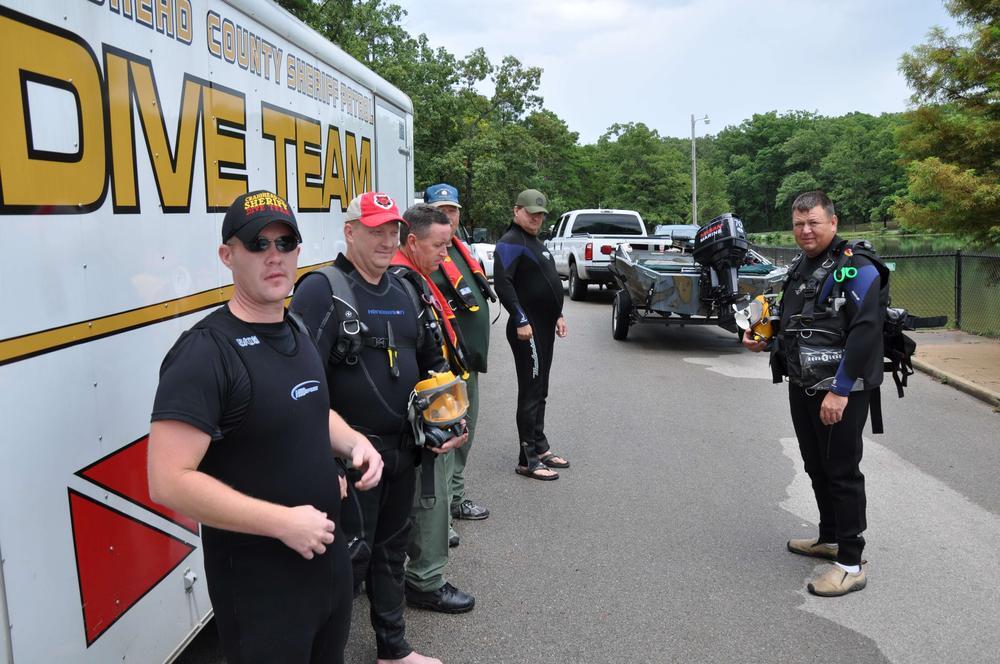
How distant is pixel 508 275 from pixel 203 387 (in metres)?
3.96

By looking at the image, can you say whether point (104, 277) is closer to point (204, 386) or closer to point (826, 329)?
point (204, 386)

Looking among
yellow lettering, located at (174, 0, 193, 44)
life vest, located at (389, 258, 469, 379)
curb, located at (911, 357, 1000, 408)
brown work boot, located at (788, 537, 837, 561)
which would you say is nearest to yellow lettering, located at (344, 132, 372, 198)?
life vest, located at (389, 258, 469, 379)

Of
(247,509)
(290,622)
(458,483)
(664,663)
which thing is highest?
(247,509)

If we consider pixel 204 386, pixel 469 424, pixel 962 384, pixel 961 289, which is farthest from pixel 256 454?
pixel 961 289

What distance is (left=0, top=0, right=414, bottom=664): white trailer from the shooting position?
73.7 inches

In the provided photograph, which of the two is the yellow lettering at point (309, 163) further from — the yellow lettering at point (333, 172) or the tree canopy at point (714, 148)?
the tree canopy at point (714, 148)

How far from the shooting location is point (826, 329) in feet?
12.8

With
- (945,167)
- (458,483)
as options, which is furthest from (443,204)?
(945,167)

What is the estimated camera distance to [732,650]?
11.3 ft

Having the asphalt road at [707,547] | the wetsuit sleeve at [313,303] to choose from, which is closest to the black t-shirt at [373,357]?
the wetsuit sleeve at [313,303]

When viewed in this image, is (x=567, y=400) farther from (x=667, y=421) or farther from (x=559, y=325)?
(x=559, y=325)

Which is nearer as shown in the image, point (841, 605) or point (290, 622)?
point (290, 622)

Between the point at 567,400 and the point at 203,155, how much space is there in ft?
19.6

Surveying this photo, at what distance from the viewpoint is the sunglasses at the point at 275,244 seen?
190 centimetres
